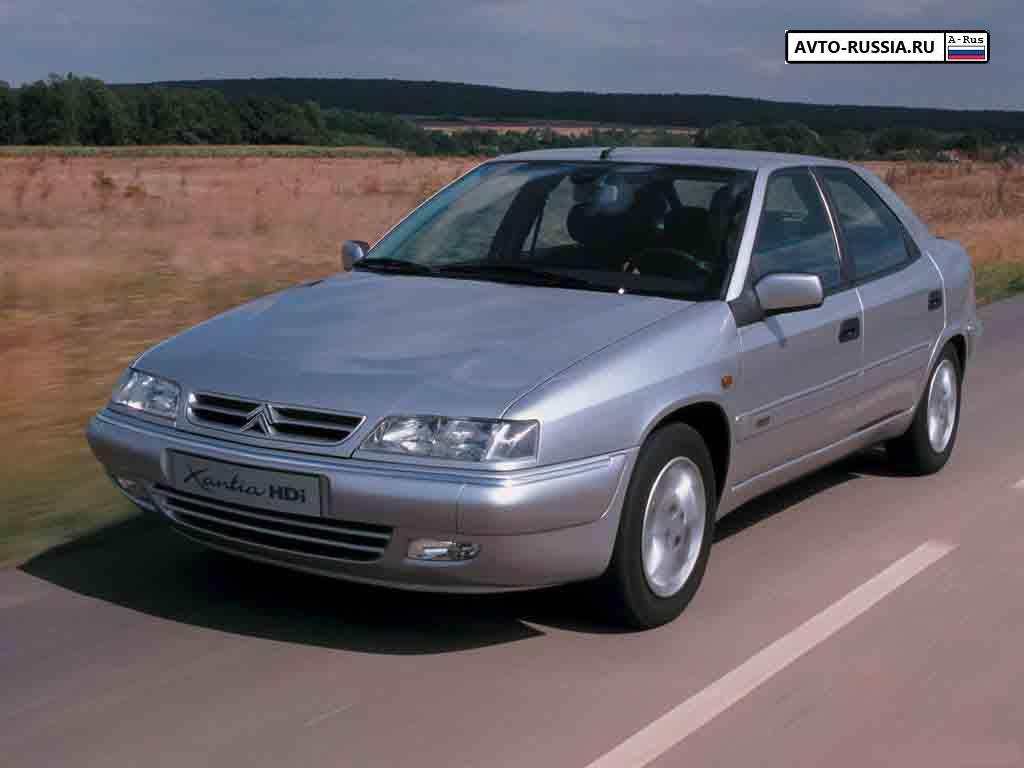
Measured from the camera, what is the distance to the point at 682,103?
Result: 56.0 metres

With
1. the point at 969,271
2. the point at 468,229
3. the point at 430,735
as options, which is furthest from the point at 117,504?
the point at 969,271

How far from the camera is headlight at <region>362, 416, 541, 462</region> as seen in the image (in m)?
4.68

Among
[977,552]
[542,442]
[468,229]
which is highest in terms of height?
[468,229]

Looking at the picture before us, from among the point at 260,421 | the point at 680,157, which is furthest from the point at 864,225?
the point at 260,421

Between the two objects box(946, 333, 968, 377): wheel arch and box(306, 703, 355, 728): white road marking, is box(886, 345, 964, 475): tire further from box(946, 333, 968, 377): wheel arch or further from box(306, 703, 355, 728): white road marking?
box(306, 703, 355, 728): white road marking

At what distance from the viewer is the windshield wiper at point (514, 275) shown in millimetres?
5887

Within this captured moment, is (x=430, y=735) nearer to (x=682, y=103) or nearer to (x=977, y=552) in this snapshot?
(x=977, y=552)

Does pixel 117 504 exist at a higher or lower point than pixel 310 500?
lower

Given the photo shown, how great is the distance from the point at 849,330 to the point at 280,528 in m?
2.68

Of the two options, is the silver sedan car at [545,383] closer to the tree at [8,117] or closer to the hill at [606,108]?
the hill at [606,108]

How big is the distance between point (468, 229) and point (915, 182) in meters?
35.5

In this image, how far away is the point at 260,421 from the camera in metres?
4.88

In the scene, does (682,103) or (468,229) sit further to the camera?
(682,103)

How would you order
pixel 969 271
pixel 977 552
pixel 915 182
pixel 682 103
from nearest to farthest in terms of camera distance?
pixel 977 552 < pixel 969 271 < pixel 915 182 < pixel 682 103
